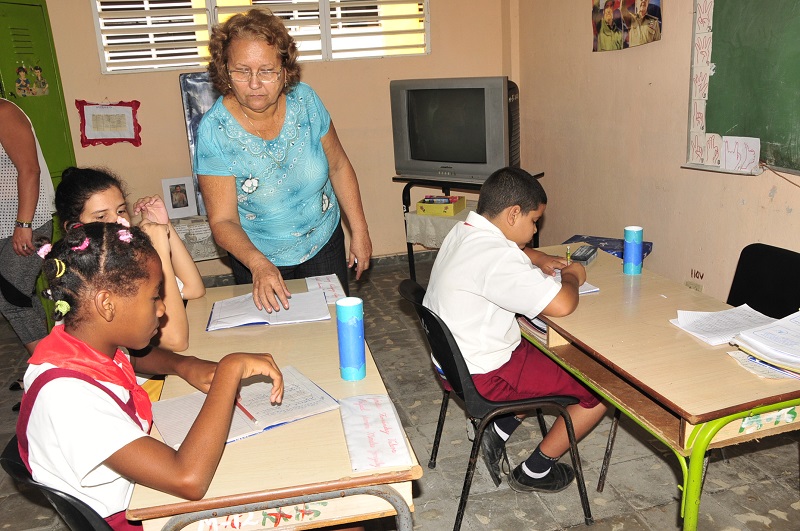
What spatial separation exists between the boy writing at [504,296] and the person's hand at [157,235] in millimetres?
820

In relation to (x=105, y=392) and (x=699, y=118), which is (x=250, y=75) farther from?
(x=699, y=118)

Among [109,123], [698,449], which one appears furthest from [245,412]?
[109,123]

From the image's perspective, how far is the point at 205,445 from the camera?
120 centimetres

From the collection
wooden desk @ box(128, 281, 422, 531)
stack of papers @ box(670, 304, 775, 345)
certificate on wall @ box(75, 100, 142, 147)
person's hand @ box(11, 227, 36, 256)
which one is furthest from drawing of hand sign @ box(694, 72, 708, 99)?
certificate on wall @ box(75, 100, 142, 147)

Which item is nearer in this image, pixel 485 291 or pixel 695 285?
pixel 485 291

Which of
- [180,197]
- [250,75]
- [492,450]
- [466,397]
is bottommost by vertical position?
[492,450]

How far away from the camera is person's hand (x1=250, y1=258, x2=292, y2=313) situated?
6.37 ft

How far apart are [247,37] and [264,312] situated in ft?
2.67

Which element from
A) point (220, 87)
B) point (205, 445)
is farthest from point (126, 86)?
point (205, 445)

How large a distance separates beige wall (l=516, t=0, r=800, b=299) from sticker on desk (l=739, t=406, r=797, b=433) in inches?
53.7

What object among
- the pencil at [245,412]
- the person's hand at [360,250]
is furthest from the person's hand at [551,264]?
the pencil at [245,412]

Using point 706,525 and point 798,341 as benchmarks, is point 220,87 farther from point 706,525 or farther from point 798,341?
point 706,525

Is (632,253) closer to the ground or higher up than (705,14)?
closer to the ground

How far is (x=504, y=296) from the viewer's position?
199 centimetres
